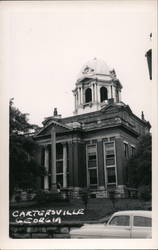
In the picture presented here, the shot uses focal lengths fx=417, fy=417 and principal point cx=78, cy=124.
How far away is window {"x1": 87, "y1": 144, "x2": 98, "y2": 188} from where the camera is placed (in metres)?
4.73

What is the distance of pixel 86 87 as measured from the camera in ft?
15.9

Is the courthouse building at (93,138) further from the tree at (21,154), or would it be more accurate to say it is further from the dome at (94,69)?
the tree at (21,154)

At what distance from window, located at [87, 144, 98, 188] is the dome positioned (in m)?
0.83

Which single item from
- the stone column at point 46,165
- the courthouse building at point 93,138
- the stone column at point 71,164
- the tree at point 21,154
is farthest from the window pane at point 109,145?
the tree at point 21,154

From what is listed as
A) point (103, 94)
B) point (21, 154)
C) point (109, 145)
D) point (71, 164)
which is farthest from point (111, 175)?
point (21, 154)

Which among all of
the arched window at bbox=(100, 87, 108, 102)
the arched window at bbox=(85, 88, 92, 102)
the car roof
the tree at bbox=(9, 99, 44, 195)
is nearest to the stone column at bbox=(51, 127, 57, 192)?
the tree at bbox=(9, 99, 44, 195)

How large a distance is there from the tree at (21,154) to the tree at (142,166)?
3.45 ft

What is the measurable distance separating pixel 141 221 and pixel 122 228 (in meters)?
0.22

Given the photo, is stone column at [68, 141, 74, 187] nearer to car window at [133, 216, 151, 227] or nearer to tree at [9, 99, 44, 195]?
tree at [9, 99, 44, 195]

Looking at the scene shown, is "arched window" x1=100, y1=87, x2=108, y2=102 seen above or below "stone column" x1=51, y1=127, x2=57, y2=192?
above

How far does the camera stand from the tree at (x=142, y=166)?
457cm

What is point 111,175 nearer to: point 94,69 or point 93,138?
point 93,138

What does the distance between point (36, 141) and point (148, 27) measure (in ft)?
5.99
